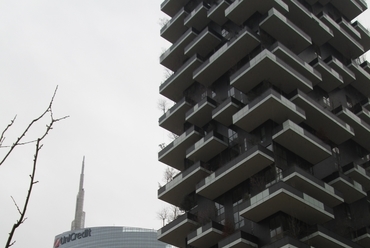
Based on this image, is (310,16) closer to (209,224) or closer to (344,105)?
(344,105)

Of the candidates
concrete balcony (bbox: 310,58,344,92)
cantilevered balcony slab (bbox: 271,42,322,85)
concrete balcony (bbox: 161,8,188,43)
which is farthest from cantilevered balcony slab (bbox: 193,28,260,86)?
concrete balcony (bbox: 161,8,188,43)

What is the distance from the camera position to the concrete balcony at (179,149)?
185 ft

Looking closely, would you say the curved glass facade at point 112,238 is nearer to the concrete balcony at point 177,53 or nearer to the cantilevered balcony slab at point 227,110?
the concrete balcony at point 177,53

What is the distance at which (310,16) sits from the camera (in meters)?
58.1

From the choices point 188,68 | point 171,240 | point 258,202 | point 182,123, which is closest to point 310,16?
point 188,68

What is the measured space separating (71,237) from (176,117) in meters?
133

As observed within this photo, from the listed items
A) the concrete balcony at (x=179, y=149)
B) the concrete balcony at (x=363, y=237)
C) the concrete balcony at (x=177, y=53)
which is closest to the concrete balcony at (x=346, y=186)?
the concrete balcony at (x=363, y=237)

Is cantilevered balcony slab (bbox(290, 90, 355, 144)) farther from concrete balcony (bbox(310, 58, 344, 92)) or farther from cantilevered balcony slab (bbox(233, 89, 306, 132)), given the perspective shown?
concrete balcony (bbox(310, 58, 344, 92))

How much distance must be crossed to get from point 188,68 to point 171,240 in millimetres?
19975

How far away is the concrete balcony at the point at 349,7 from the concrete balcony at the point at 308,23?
26.1 ft

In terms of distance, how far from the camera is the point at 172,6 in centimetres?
6894

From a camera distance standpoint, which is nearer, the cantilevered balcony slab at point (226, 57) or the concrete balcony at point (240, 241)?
the concrete balcony at point (240, 241)

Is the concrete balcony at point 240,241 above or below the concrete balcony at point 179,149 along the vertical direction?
below

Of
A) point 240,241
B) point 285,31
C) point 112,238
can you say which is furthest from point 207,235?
point 112,238
